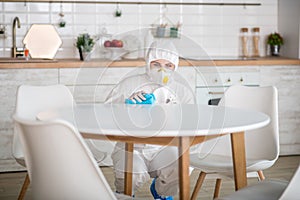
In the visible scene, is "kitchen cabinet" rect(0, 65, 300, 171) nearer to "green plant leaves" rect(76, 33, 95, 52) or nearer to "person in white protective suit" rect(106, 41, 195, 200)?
"green plant leaves" rect(76, 33, 95, 52)

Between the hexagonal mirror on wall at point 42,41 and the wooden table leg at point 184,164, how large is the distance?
290 cm

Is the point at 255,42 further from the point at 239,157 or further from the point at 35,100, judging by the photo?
the point at 239,157

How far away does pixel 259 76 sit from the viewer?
17.0 ft

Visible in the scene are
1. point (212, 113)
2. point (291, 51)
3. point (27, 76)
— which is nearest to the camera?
point (212, 113)

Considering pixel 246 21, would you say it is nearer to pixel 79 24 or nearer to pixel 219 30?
pixel 219 30

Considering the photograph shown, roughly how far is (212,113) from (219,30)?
2919mm

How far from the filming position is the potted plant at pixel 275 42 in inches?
223

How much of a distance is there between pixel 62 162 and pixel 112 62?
117 inches

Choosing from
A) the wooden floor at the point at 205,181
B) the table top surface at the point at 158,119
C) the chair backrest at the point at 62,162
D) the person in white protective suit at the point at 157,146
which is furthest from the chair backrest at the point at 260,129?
the chair backrest at the point at 62,162

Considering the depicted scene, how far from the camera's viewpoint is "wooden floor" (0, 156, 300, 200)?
4156mm

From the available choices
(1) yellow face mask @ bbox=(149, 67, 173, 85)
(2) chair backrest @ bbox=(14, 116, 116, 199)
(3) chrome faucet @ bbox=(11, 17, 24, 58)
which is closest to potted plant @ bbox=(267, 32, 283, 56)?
(3) chrome faucet @ bbox=(11, 17, 24, 58)

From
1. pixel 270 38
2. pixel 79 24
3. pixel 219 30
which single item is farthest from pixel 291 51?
pixel 79 24

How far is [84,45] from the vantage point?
5102 millimetres

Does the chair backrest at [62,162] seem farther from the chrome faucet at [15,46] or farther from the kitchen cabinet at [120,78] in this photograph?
the chrome faucet at [15,46]
